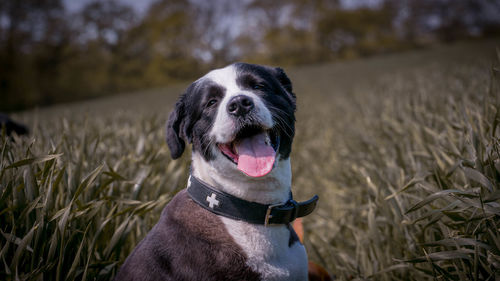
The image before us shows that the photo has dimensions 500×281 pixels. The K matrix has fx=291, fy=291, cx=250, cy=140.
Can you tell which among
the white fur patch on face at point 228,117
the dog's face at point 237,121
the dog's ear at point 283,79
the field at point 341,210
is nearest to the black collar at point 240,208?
the dog's face at point 237,121

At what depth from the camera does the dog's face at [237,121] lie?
171 centimetres

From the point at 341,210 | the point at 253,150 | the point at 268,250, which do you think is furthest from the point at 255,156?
the point at 341,210

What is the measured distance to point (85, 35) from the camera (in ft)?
121

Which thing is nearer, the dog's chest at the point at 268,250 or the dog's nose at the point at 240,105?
the dog's chest at the point at 268,250

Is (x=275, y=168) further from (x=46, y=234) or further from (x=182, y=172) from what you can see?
(x=182, y=172)

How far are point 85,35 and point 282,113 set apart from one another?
42816mm

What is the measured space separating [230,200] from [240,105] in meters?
0.55

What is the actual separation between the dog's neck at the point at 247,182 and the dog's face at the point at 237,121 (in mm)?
24

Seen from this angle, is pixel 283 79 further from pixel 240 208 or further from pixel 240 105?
pixel 240 208

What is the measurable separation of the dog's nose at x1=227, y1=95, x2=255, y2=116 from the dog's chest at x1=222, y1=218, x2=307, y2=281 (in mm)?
616

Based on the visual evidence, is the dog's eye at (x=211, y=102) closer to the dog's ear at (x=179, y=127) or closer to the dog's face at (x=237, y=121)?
the dog's face at (x=237, y=121)

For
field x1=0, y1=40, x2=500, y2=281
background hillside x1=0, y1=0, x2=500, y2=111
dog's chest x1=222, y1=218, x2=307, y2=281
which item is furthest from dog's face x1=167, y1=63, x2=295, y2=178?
background hillside x1=0, y1=0, x2=500, y2=111

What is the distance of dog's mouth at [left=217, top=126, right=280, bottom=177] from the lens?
5.24 ft

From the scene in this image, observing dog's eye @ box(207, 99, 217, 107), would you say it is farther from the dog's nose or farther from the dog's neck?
the dog's neck
